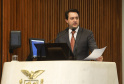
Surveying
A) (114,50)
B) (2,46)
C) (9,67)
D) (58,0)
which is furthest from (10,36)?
(9,67)

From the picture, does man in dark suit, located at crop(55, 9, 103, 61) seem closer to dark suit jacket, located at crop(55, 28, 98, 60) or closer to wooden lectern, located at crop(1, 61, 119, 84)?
dark suit jacket, located at crop(55, 28, 98, 60)

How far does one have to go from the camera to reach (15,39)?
5371mm

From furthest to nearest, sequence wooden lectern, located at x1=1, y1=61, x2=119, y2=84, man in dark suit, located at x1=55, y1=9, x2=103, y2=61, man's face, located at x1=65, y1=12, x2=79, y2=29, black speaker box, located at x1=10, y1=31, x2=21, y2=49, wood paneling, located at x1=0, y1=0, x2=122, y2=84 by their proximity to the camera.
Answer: wood paneling, located at x1=0, y1=0, x2=122, y2=84, black speaker box, located at x1=10, y1=31, x2=21, y2=49, man's face, located at x1=65, y1=12, x2=79, y2=29, man in dark suit, located at x1=55, y1=9, x2=103, y2=61, wooden lectern, located at x1=1, y1=61, x2=119, y2=84

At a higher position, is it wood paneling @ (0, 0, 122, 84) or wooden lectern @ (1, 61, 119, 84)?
wood paneling @ (0, 0, 122, 84)

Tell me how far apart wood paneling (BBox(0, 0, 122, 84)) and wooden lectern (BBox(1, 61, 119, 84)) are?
3.20m

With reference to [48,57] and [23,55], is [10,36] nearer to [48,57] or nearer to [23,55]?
[23,55]

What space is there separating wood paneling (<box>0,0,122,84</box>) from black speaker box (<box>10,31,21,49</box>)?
176 millimetres

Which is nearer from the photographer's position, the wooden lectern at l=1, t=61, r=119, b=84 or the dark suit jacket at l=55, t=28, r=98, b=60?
the wooden lectern at l=1, t=61, r=119, b=84

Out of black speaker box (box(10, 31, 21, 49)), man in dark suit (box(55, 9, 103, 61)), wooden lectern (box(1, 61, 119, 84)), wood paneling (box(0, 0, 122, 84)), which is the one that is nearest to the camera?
wooden lectern (box(1, 61, 119, 84))

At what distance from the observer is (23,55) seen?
5.82 meters

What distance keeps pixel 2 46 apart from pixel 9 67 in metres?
3.11

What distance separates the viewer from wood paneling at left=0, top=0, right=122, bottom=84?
5684mm

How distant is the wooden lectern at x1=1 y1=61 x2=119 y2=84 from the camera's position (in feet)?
7.45

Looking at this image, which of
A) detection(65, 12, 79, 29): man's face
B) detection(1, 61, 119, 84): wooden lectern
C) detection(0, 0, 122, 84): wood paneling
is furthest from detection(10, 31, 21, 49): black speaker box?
detection(1, 61, 119, 84): wooden lectern
